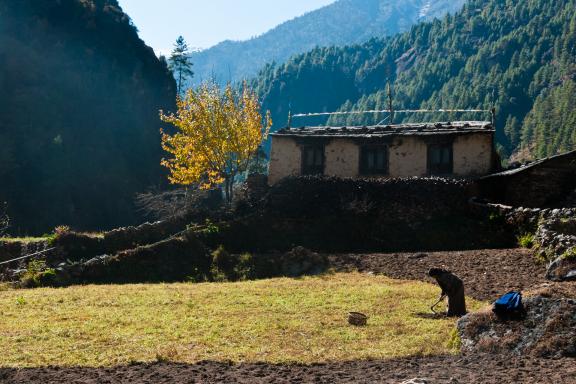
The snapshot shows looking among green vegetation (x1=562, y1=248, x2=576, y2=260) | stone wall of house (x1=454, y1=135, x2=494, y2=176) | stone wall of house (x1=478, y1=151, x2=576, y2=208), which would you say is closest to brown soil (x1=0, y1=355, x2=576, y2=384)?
green vegetation (x1=562, y1=248, x2=576, y2=260)

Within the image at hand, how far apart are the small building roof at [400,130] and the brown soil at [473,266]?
38.8 ft

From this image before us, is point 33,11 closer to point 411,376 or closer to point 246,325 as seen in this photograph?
point 246,325

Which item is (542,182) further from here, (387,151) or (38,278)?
(38,278)

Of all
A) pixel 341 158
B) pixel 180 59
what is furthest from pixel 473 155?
pixel 180 59

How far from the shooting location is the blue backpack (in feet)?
44.2

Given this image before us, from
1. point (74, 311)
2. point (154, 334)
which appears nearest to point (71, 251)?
point (74, 311)

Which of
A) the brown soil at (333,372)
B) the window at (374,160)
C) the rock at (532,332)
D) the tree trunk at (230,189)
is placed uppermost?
the window at (374,160)

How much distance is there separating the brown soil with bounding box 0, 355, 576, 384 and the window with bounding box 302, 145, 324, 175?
2875 cm

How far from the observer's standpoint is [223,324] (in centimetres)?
1747

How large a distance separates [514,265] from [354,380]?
14687 mm

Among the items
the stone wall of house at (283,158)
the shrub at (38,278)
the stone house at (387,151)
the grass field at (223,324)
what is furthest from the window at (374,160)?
the shrub at (38,278)

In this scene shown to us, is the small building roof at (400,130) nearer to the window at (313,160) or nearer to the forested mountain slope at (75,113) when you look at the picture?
the window at (313,160)

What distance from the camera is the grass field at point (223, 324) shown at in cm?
1427

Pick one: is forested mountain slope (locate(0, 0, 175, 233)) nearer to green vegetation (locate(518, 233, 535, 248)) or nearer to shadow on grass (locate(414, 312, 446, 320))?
green vegetation (locate(518, 233, 535, 248))
